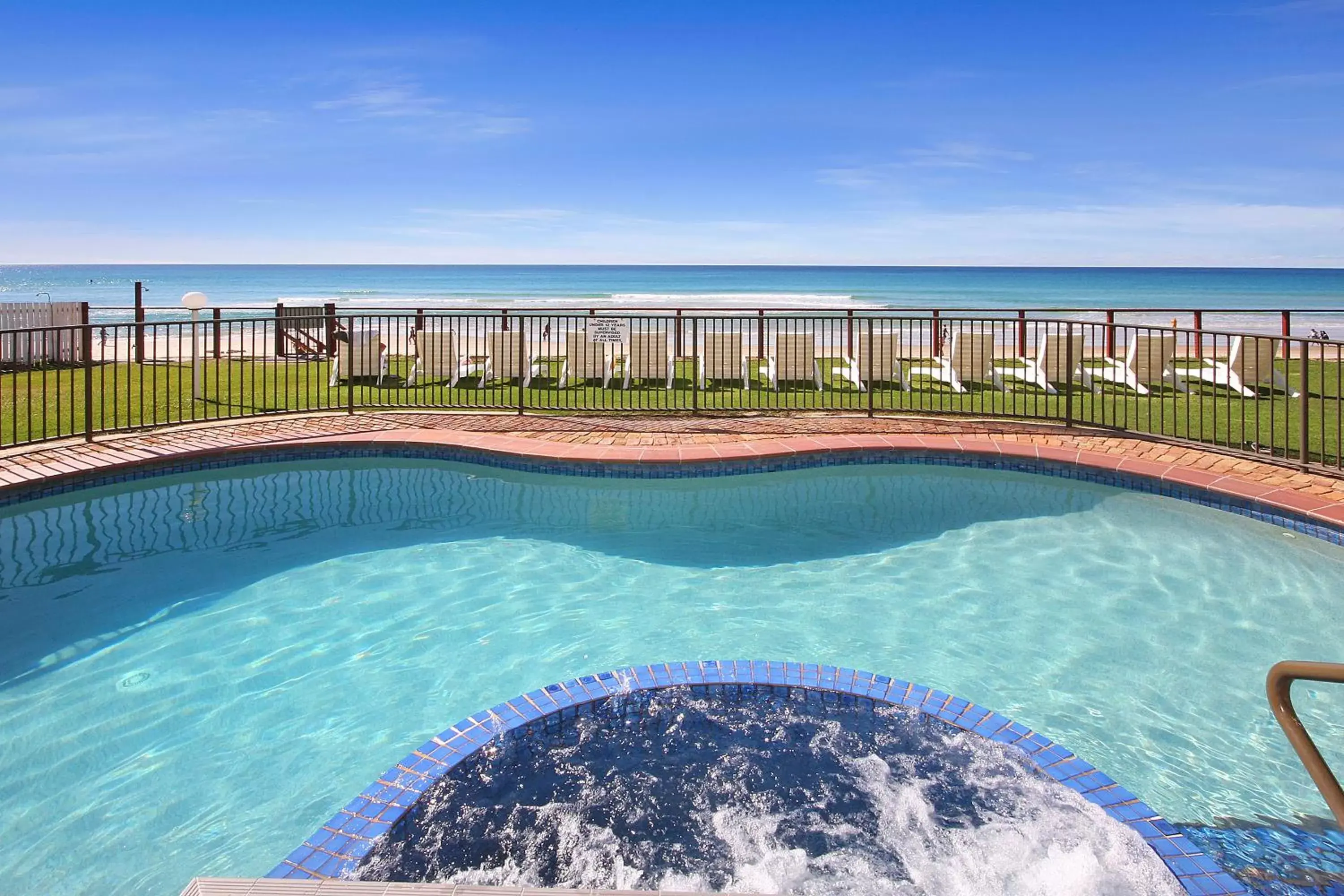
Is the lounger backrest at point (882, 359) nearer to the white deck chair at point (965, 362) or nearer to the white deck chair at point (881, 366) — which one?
the white deck chair at point (881, 366)

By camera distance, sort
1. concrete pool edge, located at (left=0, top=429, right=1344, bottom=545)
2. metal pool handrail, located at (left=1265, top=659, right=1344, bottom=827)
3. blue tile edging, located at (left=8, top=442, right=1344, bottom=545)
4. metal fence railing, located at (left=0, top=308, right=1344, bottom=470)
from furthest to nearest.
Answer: metal fence railing, located at (left=0, top=308, right=1344, bottom=470)
blue tile edging, located at (left=8, top=442, right=1344, bottom=545)
concrete pool edge, located at (left=0, top=429, right=1344, bottom=545)
metal pool handrail, located at (left=1265, top=659, right=1344, bottom=827)

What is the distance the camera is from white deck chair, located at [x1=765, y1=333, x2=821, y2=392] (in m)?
12.1

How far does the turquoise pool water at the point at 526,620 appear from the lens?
10.5 feet

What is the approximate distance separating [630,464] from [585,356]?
5.07 meters

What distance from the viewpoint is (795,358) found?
12273 mm

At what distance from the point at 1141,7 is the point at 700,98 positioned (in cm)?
1436

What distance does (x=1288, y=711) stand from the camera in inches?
60.6

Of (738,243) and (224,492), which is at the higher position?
(738,243)

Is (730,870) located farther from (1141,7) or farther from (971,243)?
(971,243)

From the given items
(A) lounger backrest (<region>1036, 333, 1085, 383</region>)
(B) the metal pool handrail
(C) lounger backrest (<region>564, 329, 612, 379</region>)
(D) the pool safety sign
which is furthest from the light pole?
(B) the metal pool handrail

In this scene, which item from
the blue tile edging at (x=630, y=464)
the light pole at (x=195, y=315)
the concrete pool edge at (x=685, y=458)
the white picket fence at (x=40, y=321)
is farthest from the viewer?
the white picket fence at (x=40, y=321)

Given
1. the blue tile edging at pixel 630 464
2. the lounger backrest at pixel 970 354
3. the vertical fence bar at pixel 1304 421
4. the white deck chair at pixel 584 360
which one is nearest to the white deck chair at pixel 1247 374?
the lounger backrest at pixel 970 354

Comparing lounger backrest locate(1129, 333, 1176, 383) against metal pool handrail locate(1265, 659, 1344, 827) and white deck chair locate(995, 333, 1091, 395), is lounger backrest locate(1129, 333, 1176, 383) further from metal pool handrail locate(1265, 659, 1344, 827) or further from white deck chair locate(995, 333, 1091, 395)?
metal pool handrail locate(1265, 659, 1344, 827)

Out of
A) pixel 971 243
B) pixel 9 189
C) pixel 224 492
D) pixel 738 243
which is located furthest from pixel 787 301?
pixel 9 189
